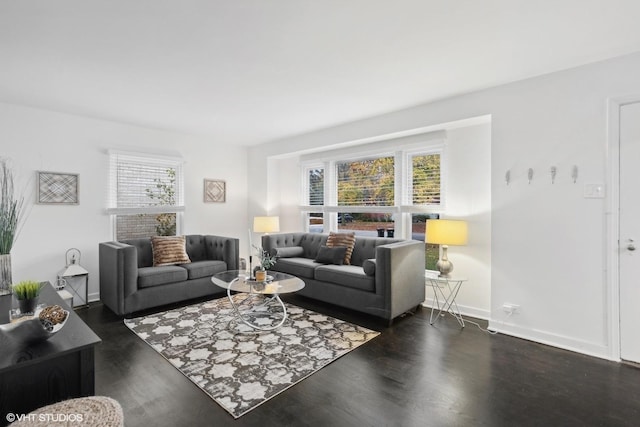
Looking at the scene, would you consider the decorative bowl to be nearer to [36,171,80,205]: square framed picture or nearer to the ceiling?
the ceiling

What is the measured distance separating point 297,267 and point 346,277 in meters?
0.87

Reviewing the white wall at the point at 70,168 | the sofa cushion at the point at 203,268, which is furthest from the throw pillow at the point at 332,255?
the white wall at the point at 70,168

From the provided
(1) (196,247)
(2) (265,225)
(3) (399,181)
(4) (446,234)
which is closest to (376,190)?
(3) (399,181)

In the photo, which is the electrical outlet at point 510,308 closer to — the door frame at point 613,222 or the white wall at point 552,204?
the white wall at point 552,204

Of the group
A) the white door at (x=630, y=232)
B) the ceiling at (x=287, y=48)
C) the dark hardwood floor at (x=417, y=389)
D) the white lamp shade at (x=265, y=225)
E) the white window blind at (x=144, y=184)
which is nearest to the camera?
the dark hardwood floor at (x=417, y=389)

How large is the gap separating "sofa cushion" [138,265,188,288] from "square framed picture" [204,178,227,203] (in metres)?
1.74

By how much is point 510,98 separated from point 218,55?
9.32ft

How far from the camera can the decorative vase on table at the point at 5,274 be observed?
2.38 m

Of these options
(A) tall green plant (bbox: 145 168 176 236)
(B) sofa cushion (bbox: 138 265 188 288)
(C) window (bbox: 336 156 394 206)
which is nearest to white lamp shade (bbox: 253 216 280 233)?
(C) window (bbox: 336 156 394 206)

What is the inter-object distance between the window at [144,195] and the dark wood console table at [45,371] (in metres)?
3.39

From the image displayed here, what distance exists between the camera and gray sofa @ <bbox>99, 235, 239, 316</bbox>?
361cm

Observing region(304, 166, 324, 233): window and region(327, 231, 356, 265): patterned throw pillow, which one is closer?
region(327, 231, 356, 265): patterned throw pillow

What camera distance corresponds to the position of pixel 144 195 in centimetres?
490

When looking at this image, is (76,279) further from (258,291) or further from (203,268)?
(258,291)
